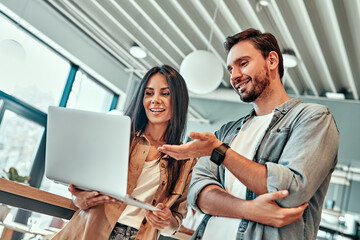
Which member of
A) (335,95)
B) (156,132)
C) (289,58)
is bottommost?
(156,132)

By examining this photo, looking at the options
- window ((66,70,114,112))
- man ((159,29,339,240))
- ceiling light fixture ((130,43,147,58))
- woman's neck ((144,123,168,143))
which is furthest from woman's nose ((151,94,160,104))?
window ((66,70,114,112))

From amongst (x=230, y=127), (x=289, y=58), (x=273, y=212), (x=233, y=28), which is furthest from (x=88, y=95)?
(x=273, y=212)

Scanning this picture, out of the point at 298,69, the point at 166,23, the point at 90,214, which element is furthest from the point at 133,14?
the point at 90,214

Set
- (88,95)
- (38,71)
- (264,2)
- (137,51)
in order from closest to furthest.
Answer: (264,2) < (38,71) < (137,51) < (88,95)

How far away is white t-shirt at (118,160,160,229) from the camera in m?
1.61

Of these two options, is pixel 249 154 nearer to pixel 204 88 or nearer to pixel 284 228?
pixel 284 228

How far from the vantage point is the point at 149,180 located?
169 centimetres

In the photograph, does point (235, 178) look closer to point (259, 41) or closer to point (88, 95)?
point (259, 41)

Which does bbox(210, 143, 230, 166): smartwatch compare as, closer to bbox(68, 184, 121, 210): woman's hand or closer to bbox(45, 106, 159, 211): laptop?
bbox(45, 106, 159, 211): laptop

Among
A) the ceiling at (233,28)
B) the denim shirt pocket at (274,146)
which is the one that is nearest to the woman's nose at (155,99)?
the denim shirt pocket at (274,146)

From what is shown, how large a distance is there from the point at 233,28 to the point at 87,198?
16.5ft

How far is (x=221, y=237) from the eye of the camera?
50.7 inches

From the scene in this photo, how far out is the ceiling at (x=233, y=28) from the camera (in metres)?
5.32

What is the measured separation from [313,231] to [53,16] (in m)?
6.10
